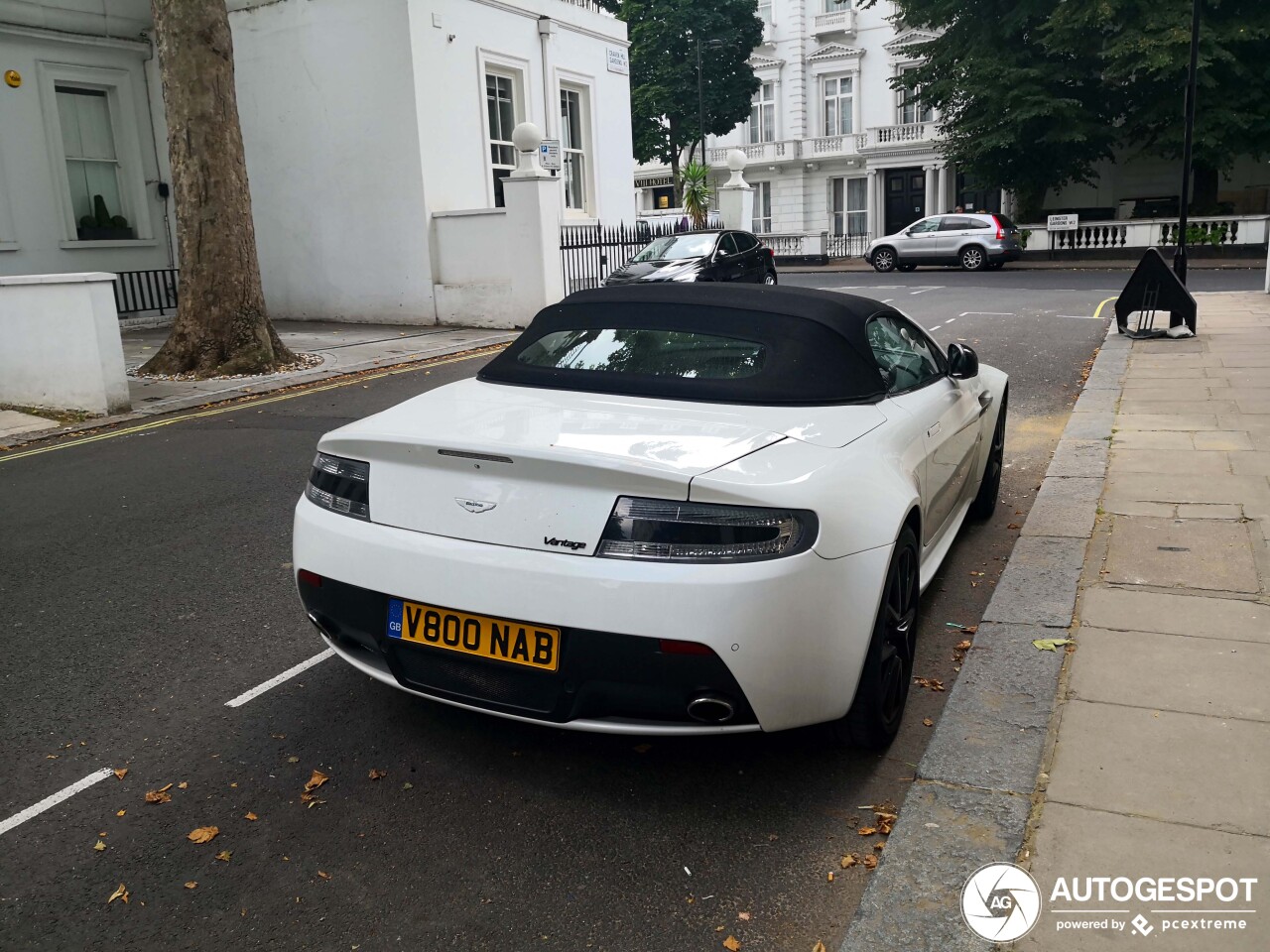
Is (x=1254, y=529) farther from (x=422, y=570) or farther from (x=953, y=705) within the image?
(x=422, y=570)

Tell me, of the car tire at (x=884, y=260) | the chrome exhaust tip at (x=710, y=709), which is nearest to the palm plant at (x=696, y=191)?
the car tire at (x=884, y=260)

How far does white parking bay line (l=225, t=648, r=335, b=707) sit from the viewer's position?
152 inches

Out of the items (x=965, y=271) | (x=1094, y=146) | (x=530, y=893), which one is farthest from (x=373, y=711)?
(x=1094, y=146)

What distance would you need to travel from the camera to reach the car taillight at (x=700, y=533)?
283 centimetres

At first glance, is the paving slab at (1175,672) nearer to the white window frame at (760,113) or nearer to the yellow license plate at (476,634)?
the yellow license plate at (476,634)

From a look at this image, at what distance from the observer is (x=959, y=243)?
30266mm

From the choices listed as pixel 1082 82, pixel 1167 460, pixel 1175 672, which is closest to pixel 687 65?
pixel 1082 82

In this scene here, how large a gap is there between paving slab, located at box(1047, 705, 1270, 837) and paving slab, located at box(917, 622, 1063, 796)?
9cm

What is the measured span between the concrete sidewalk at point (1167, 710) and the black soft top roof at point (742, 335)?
4.36 feet

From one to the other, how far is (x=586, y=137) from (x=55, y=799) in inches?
799

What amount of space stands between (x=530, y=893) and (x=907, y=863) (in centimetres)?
96

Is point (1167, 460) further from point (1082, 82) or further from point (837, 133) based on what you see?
point (837, 133)

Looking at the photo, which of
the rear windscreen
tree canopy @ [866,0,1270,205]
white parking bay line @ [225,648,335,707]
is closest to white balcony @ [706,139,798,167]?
tree canopy @ [866,0,1270,205]

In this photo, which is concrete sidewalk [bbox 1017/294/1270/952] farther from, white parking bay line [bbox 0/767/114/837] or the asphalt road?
white parking bay line [bbox 0/767/114/837]
